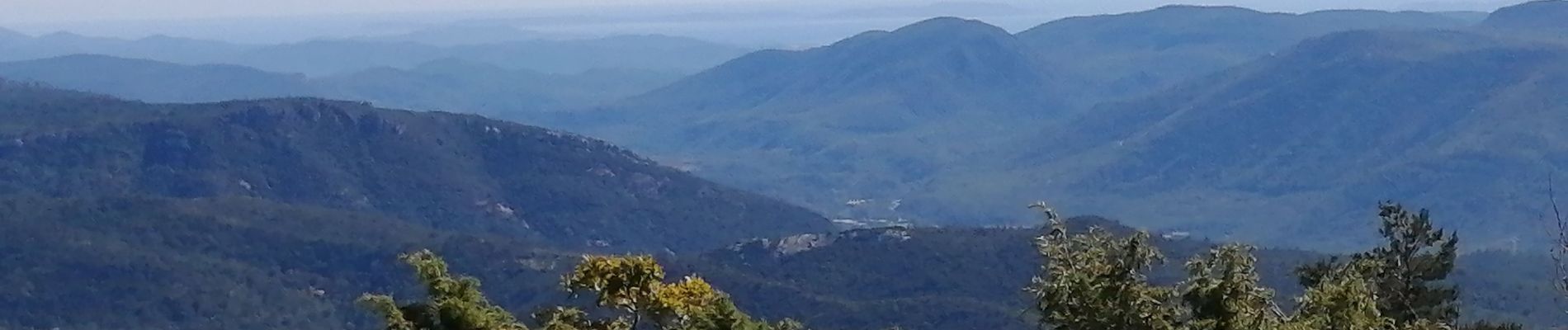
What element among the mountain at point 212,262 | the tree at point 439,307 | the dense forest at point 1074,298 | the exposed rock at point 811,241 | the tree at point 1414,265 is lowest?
the exposed rock at point 811,241

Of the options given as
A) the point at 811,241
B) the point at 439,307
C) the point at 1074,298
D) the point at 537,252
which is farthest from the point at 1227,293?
the point at 811,241

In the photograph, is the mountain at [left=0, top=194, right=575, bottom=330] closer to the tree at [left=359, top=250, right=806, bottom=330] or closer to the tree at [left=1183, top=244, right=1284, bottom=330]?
the tree at [left=359, top=250, right=806, bottom=330]

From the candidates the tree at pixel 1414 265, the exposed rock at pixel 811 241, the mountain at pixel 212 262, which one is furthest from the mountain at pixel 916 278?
the tree at pixel 1414 265

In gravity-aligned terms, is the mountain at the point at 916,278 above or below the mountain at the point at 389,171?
above

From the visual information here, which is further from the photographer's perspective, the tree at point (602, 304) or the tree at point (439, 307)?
the tree at point (439, 307)

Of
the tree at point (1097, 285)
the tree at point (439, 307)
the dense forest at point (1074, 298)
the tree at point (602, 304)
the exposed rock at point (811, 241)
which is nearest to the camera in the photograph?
the dense forest at point (1074, 298)

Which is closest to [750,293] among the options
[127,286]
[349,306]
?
[349,306]

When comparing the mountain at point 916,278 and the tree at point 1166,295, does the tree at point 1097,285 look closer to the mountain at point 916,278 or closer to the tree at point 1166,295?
the tree at point 1166,295

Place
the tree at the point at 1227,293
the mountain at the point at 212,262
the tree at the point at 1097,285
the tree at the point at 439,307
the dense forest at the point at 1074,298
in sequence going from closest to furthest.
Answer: the tree at the point at 1227,293 < the dense forest at the point at 1074,298 < the tree at the point at 1097,285 < the tree at the point at 439,307 < the mountain at the point at 212,262
